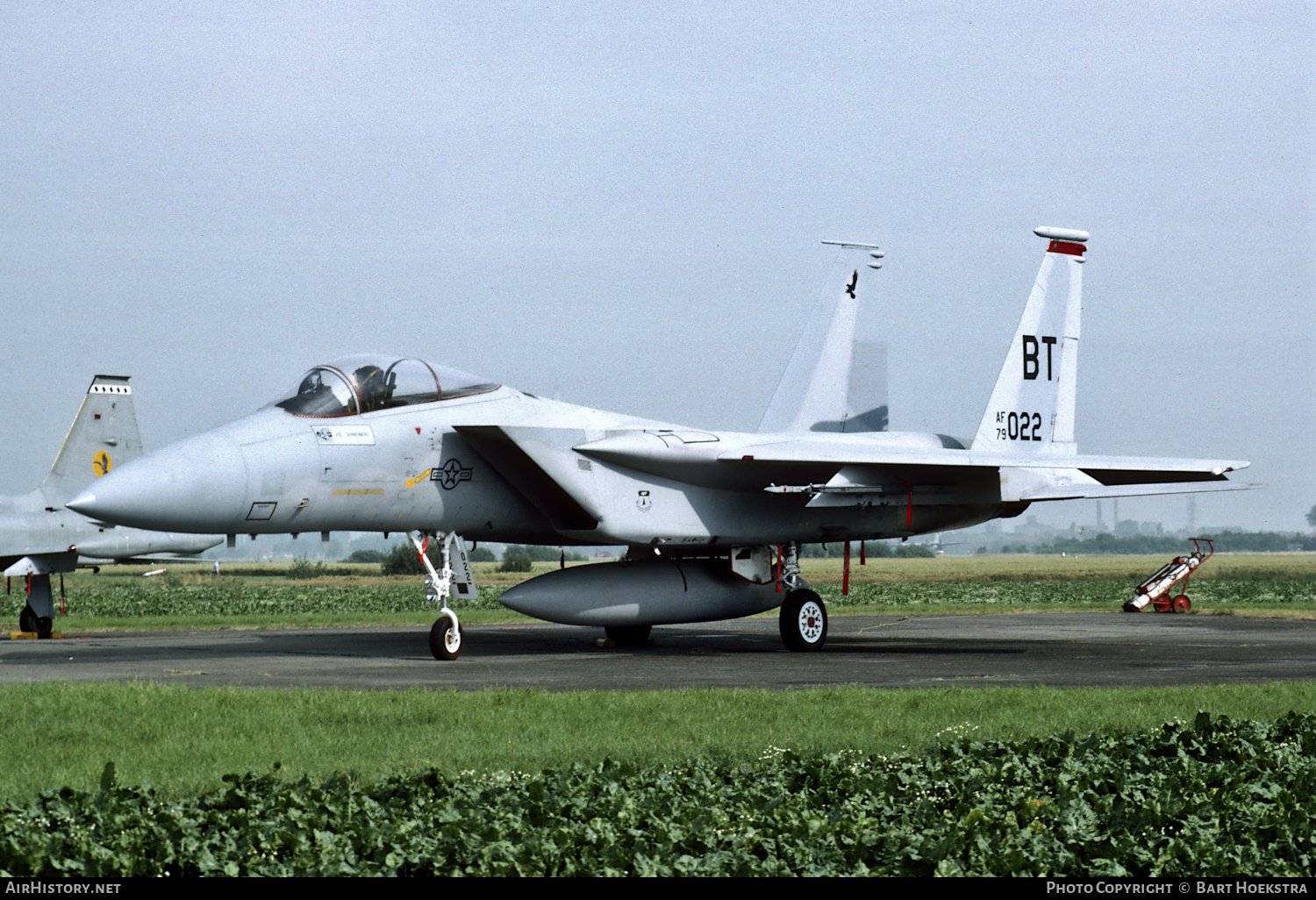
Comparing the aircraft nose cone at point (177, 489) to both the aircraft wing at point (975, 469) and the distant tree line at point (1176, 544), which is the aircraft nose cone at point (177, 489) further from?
the distant tree line at point (1176, 544)

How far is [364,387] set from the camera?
1426 centimetres

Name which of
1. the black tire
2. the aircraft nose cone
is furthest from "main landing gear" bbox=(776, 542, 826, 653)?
the aircraft nose cone

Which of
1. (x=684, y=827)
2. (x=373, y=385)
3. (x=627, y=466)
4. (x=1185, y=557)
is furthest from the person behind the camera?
(x=1185, y=557)

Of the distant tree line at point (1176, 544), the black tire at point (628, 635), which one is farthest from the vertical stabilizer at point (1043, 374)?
the distant tree line at point (1176, 544)

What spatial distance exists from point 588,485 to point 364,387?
117 inches

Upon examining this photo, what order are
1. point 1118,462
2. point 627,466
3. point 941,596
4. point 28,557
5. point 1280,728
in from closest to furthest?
point 1280,728
point 627,466
point 1118,462
point 28,557
point 941,596

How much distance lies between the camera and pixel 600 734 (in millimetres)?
8211

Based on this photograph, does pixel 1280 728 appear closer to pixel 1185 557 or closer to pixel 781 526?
pixel 781 526

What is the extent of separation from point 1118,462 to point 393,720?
469 inches

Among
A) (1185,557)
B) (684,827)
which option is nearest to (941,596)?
(1185,557)

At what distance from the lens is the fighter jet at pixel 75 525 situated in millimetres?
20516

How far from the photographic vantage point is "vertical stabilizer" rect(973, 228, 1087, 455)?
20219 millimetres

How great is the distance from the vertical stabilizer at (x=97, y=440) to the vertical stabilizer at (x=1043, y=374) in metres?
14.7

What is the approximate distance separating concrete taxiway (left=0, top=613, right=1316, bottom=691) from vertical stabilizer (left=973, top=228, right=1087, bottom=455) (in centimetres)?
311
